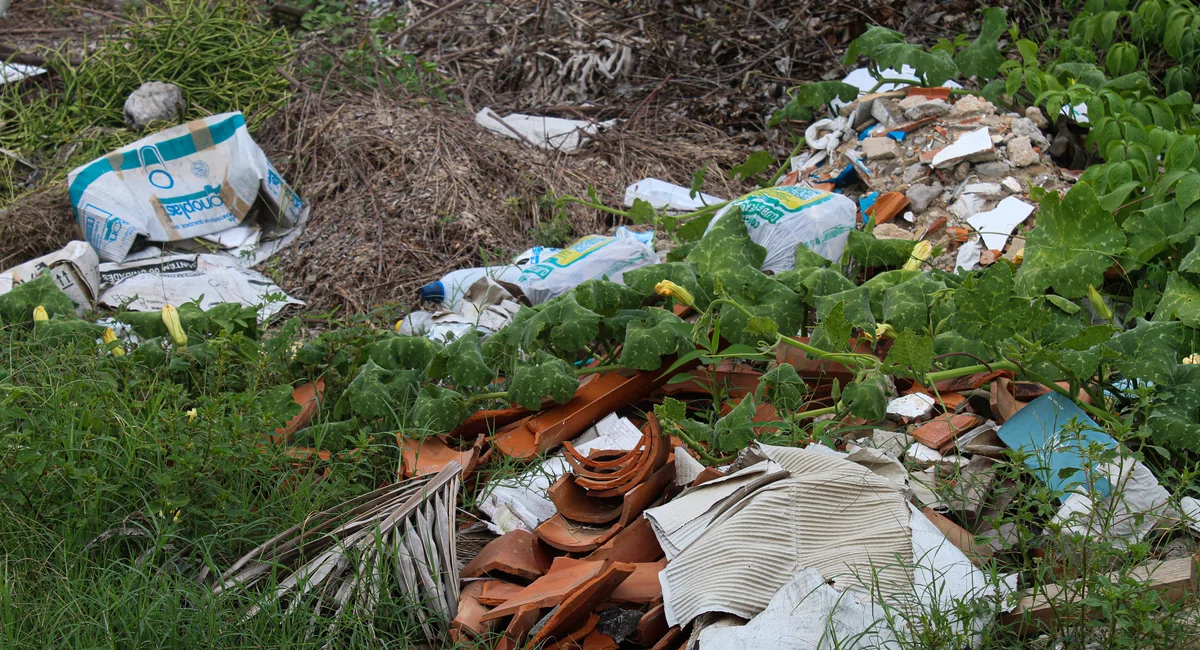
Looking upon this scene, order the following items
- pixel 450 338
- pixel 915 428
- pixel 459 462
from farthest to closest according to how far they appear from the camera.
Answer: pixel 450 338 → pixel 459 462 → pixel 915 428

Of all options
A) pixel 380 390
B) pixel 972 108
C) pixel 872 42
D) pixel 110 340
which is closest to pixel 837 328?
pixel 380 390

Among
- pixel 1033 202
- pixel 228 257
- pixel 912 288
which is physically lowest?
pixel 228 257

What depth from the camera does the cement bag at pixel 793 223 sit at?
3512 mm

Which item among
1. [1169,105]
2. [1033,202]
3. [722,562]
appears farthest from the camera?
[1169,105]

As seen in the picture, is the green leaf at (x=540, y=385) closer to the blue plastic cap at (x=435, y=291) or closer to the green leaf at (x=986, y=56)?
the blue plastic cap at (x=435, y=291)

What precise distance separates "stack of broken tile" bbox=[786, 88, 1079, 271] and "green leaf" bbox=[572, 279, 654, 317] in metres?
1.20

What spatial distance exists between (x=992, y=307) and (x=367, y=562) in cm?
153

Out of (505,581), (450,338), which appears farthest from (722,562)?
(450,338)

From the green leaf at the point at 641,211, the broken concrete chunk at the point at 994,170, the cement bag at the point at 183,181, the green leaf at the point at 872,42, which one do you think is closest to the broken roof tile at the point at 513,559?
the green leaf at the point at 641,211

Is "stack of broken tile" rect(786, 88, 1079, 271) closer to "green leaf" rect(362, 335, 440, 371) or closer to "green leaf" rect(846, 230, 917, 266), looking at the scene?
"green leaf" rect(846, 230, 917, 266)

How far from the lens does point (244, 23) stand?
238 inches

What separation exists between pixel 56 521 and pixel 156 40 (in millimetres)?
4209

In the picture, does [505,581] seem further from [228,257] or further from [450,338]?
[228,257]

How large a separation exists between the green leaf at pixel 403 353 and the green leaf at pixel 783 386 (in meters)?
1.01
